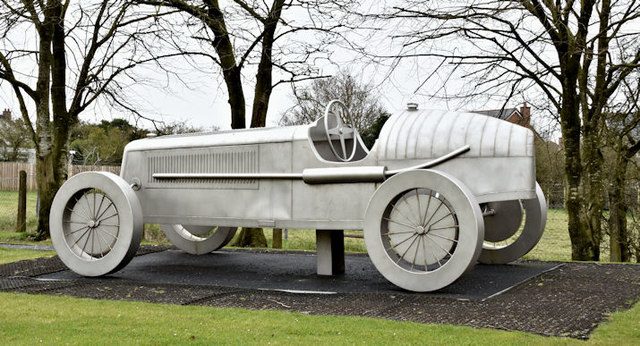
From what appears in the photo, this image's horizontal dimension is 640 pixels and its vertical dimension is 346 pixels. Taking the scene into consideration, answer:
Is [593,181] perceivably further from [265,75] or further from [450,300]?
[450,300]

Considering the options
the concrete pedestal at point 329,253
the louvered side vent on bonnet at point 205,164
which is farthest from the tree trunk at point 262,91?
the concrete pedestal at point 329,253

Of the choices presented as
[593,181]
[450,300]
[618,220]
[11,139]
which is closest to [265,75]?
[593,181]

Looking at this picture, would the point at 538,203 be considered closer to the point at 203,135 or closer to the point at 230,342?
the point at 203,135

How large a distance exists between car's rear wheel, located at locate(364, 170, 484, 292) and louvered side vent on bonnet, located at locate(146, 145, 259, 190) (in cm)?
187

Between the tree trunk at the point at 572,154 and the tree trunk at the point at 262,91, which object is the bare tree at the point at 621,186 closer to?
the tree trunk at the point at 572,154

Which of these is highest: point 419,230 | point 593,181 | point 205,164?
point 205,164

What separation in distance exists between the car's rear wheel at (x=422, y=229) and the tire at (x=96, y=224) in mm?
3123

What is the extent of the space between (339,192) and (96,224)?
11.1 ft

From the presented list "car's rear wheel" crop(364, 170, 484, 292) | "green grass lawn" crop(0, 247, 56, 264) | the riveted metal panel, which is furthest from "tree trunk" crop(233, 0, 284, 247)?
"car's rear wheel" crop(364, 170, 484, 292)

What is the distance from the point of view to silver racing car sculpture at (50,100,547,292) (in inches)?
274

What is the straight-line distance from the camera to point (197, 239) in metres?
11.1

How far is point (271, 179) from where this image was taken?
8117mm

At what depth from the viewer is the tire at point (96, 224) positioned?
27.1 feet

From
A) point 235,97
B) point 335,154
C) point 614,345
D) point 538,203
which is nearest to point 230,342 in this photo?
point 614,345
